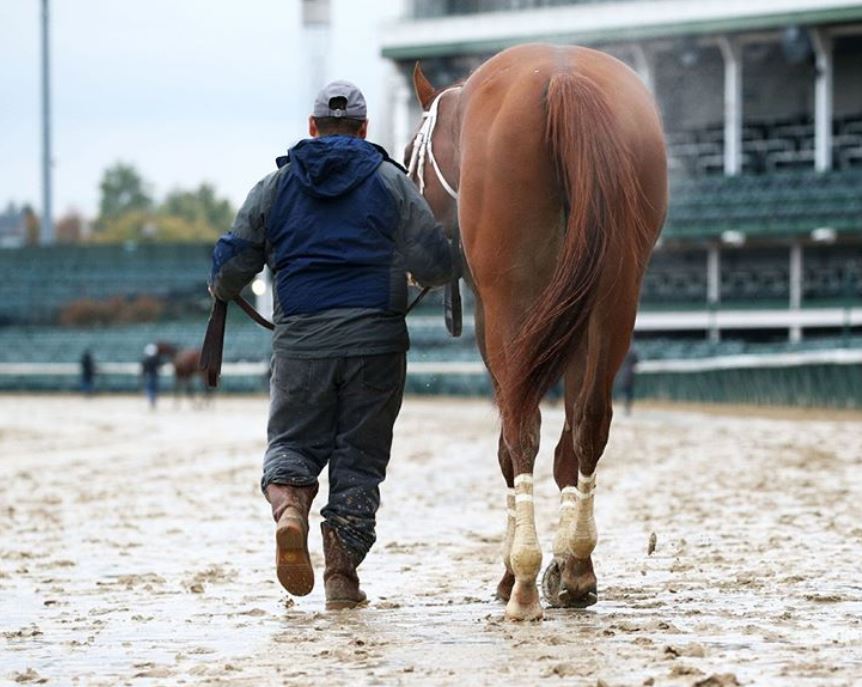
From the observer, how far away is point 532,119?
6.54 m

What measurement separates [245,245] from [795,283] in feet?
127

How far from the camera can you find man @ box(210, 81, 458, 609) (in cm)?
700

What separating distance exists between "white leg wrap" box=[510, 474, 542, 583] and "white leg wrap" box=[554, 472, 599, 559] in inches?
12.0

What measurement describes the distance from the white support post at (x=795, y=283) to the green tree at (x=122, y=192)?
115830mm

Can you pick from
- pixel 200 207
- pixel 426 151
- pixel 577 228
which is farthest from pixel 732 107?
pixel 200 207

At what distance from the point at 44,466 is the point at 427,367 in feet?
87.9

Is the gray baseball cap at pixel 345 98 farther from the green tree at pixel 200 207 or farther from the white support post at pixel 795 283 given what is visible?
the green tree at pixel 200 207

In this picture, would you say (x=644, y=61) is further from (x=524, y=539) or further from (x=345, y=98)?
(x=524, y=539)

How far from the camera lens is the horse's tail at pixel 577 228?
629cm

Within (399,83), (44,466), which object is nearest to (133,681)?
(44,466)

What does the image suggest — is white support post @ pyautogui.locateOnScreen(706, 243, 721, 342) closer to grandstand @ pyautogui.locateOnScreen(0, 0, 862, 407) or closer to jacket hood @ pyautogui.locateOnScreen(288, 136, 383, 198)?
grandstand @ pyautogui.locateOnScreen(0, 0, 862, 407)

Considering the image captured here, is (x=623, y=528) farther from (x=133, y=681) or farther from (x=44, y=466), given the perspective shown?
(x=44, y=466)

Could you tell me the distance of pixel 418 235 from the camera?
7.10m

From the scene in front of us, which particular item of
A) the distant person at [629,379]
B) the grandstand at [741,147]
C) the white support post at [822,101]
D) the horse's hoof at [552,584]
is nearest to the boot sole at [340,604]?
the horse's hoof at [552,584]
